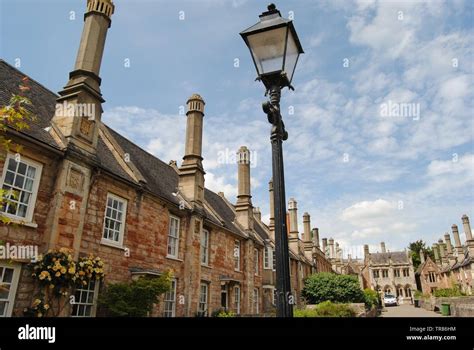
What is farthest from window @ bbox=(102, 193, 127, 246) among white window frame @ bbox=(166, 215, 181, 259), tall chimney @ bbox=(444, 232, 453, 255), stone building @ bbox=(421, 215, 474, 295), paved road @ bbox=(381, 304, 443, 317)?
tall chimney @ bbox=(444, 232, 453, 255)

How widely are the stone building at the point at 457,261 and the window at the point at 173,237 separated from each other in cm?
4552

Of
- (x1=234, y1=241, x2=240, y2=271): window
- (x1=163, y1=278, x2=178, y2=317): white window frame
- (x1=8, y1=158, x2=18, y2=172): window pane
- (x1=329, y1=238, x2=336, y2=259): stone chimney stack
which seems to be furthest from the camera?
(x1=329, y1=238, x2=336, y2=259): stone chimney stack

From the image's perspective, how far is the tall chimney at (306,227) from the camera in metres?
40.7

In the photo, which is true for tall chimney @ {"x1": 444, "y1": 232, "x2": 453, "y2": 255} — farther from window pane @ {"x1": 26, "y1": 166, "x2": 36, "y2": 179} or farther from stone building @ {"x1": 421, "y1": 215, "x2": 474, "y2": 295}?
window pane @ {"x1": 26, "y1": 166, "x2": 36, "y2": 179}

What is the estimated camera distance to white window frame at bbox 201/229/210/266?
18.8 metres

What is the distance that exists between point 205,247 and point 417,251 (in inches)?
3460

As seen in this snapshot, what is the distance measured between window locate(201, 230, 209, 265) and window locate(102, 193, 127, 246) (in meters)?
6.39

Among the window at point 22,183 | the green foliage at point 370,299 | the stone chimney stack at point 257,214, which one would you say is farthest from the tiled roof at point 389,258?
the window at point 22,183

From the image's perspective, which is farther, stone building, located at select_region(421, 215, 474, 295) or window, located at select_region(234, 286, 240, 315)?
stone building, located at select_region(421, 215, 474, 295)

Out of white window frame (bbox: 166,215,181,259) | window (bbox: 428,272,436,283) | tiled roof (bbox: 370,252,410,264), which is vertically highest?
tiled roof (bbox: 370,252,410,264)

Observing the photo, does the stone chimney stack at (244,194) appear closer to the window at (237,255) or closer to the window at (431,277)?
the window at (237,255)

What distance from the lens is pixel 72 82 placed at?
12.6 metres

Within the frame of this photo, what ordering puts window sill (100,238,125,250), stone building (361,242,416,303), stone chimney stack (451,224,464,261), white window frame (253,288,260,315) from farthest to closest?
1. stone building (361,242,416,303)
2. stone chimney stack (451,224,464,261)
3. white window frame (253,288,260,315)
4. window sill (100,238,125,250)
